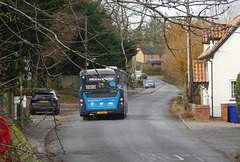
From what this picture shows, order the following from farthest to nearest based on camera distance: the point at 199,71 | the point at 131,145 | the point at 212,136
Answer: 1. the point at 199,71
2. the point at 212,136
3. the point at 131,145

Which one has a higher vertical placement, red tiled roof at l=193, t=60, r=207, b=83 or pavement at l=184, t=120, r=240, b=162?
red tiled roof at l=193, t=60, r=207, b=83

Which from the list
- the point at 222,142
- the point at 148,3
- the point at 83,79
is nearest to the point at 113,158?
the point at 222,142

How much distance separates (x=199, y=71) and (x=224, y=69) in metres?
2.40

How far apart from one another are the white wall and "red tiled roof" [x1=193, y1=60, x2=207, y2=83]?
170 cm

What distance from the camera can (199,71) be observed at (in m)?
32.6

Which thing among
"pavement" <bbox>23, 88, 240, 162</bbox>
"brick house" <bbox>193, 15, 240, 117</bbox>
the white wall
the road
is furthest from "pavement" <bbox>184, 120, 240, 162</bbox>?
the white wall

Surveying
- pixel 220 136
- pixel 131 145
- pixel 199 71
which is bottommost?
pixel 220 136

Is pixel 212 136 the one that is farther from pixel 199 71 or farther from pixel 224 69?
pixel 199 71

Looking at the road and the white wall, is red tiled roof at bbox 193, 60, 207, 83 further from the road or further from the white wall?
the road

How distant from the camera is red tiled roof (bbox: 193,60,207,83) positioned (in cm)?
3219

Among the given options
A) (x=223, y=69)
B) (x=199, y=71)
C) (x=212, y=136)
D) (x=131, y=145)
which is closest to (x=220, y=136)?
(x=212, y=136)

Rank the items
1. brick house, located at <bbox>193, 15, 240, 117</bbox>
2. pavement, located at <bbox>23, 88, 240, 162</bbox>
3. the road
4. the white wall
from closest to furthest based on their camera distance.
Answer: the road
pavement, located at <bbox>23, 88, 240, 162</bbox>
brick house, located at <bbox>193, 15, 240, 117</bbox>
the white wall

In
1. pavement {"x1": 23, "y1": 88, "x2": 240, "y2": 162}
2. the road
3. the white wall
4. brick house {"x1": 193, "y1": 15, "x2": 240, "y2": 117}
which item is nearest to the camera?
the road

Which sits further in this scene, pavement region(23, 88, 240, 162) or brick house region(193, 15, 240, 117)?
brick house region(193, 15, 240, 117)
